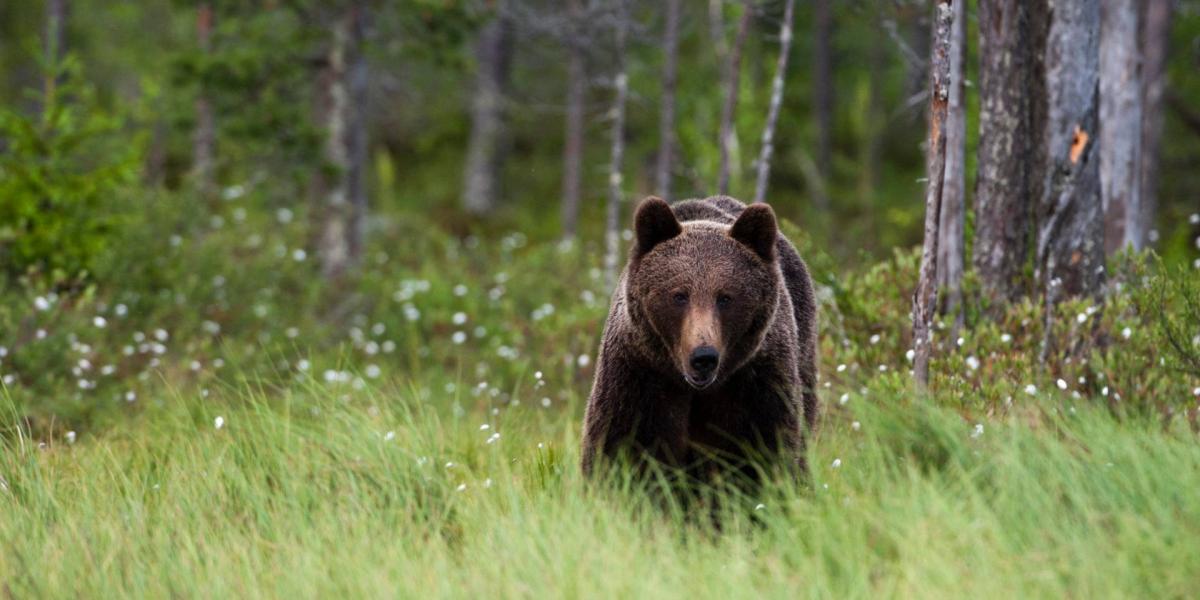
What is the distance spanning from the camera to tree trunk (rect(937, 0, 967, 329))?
8.20 meters

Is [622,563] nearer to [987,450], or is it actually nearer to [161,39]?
[987,450]

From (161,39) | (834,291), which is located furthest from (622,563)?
(161,39)

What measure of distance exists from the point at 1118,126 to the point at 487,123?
14.2 m

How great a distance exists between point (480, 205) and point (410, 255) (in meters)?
7.17

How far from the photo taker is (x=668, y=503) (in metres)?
5.24

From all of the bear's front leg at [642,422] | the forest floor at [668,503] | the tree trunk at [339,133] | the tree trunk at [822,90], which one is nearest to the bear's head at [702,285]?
the bear's front leg at [642,422]

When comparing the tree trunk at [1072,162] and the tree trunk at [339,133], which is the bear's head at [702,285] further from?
the tree trunk at [339,133]

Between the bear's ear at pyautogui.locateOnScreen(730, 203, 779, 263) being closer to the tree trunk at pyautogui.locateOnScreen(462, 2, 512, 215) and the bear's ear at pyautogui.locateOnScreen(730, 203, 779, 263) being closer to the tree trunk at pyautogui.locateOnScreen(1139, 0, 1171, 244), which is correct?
the tree trunk at pyautogui.locateOnScreen(1139, 0, 1171, 244)

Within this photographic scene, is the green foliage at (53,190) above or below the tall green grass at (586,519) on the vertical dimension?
above

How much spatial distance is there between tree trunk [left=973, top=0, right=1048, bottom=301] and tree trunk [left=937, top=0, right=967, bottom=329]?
0.22 metres

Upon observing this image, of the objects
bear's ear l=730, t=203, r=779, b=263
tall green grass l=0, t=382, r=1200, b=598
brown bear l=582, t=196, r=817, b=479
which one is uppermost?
bear's ear l=730, t=203, r=779, b=263

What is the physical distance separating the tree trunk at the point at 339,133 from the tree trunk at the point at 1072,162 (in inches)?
328

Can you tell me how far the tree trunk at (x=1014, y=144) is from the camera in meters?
8.10

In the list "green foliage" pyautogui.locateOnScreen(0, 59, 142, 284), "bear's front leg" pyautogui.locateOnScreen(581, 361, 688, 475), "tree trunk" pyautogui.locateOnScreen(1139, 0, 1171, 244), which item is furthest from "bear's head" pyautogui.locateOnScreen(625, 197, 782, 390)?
"tree trunk" pyautogui.locateOnScreen(1139, 0, 1171, 244)
